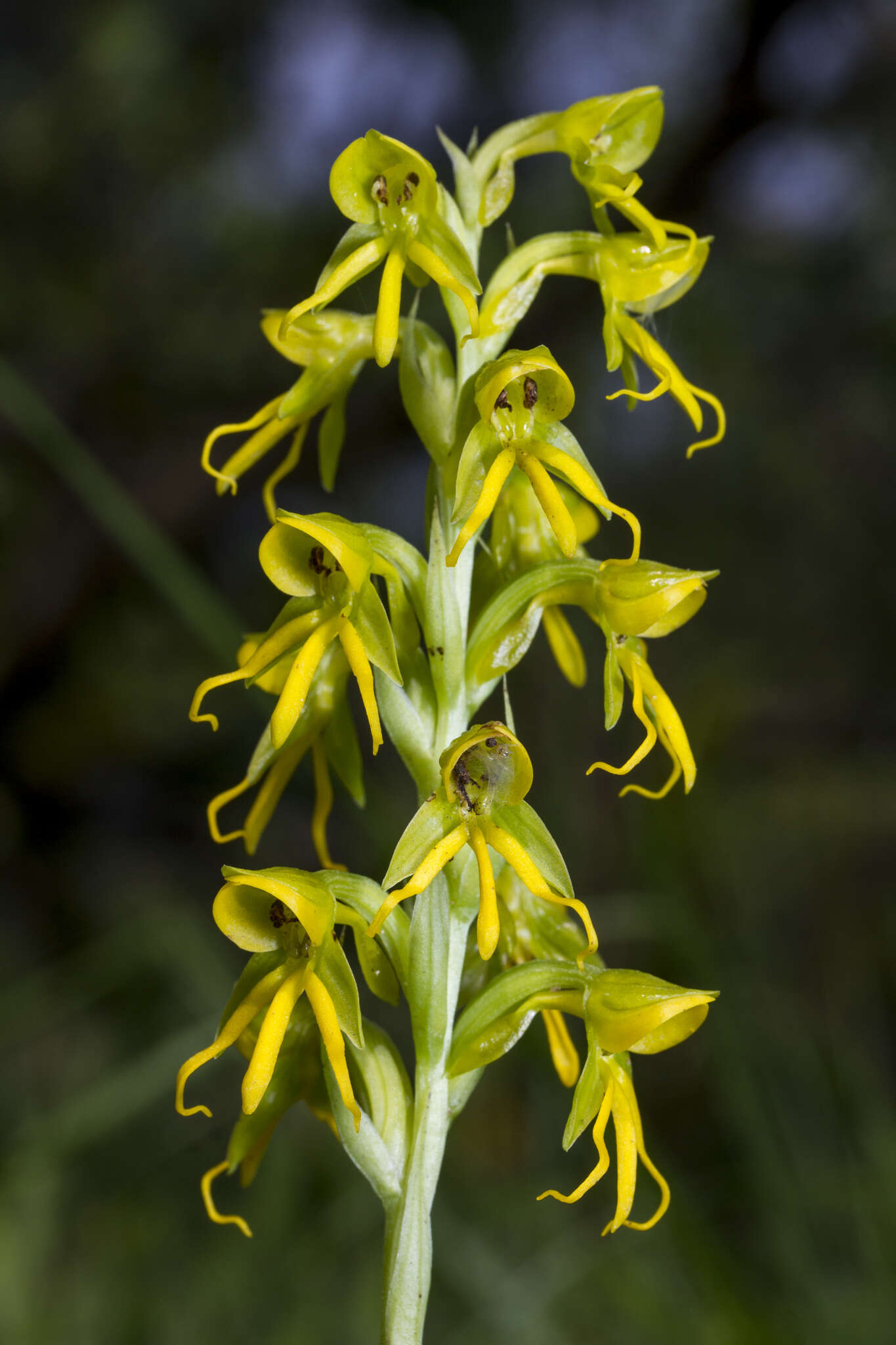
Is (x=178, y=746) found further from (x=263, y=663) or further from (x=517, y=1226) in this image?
(x=263, y=663)

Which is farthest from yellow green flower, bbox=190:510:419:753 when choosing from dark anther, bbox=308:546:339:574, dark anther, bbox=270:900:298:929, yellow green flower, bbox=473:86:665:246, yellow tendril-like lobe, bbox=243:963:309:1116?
yellow green flower, bbox=473:86:665:246

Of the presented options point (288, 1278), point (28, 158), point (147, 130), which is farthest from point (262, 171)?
point (288, 1278)

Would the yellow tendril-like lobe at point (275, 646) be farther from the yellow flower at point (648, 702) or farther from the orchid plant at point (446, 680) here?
the yellow flower at point (648, 702)

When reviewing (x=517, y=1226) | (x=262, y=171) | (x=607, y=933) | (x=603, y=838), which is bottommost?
(x=517, y=1226)

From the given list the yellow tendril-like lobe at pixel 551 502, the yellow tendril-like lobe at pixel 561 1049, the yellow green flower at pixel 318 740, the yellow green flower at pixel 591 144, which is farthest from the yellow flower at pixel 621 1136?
the yellow green flower at pixel 591 144

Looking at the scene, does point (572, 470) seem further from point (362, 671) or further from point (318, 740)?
point (318, 740)

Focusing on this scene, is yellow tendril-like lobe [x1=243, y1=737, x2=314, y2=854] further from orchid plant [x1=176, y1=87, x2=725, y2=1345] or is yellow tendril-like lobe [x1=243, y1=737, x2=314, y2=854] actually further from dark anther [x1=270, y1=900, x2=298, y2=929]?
dark anther [x1=270, y1=900, x2=298, y2=929]

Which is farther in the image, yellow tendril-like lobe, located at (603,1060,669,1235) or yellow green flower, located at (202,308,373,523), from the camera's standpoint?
yellow green flower, located at (202,308,373,523)

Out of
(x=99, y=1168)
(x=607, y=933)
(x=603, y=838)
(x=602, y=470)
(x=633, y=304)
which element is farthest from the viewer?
(x=603, y=838)
